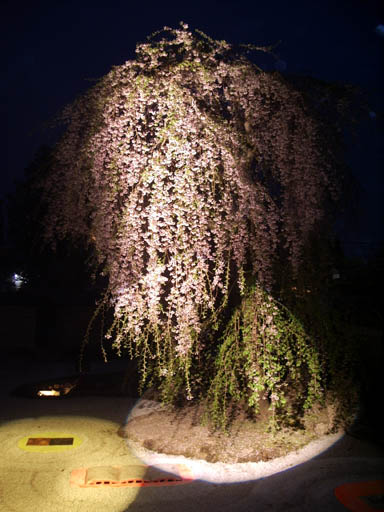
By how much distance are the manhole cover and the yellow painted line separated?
73 centimetres

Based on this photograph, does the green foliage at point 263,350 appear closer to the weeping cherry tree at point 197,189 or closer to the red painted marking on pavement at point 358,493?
the weeping cherry tree at point 197,189

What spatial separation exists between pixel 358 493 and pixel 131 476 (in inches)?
81.9

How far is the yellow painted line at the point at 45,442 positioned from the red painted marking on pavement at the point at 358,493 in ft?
9.69

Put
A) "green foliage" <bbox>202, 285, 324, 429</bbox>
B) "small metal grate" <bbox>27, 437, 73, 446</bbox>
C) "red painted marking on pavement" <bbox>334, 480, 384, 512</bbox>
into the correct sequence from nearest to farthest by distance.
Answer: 1. "red painted marking on pavement" <bbox>334, 480, 384, 512</bbox>
2. "green foliage" <bbox>202, 285, 324, 429</bbox>
3. "small metal grate" <bbox>27, 437, 73, 446</bbox>

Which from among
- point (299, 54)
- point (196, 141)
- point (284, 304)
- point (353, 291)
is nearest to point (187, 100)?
point (196, 141)

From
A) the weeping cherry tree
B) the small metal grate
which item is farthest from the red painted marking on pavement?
the small metal grate

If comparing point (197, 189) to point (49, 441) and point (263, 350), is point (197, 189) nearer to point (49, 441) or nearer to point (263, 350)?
point (263, 350)

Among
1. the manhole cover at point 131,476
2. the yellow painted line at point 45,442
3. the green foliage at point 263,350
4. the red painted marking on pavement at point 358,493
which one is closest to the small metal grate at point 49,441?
the yellow painted line at point 45,442

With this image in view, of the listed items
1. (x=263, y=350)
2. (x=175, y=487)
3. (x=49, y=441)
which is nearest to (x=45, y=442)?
(x=49, y=441)

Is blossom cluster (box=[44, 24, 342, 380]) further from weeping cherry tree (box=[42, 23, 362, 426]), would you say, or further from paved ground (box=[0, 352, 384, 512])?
paved ground (box=[0, 352, 384, 512])

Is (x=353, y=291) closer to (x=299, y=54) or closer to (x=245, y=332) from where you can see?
(x=245, y=332)

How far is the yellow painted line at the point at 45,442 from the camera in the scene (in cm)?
476

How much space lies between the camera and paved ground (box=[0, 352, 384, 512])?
11.3ft

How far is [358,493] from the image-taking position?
11.7 ft
